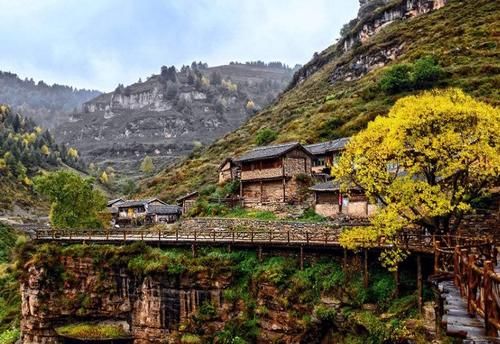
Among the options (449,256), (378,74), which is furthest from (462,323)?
(378,74)

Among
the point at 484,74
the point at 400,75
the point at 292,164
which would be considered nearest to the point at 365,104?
the point at 400,75

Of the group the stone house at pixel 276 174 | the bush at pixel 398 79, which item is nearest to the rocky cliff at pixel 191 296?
the stone house at pixel 276 174

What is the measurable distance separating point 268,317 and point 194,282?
26.0ft

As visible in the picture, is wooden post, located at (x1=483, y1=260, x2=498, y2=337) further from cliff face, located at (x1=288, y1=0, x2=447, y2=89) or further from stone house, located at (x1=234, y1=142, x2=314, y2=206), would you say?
cliff face, located at (x1=288, y1=0, x2=447, y2=89)

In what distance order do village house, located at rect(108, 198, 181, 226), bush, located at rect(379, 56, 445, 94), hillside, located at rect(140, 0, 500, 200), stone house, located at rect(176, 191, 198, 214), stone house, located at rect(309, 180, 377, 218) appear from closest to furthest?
stone house, located at rect(309, 180, 377, 218) → stone house, located at rect(176, 191, 198, 214) → village house, located at rect(108, 198, 181, 226) → hillside, located at rect(140, 0, 500, 200) → bush, located at rect(379, 56, 445, 94)

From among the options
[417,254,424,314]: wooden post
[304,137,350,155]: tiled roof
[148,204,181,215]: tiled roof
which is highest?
[304,137,350,155]: tiled roof

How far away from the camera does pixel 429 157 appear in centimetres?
2753

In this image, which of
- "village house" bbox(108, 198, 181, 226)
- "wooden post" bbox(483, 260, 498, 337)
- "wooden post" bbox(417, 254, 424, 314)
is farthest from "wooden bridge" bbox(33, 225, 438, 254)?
"village house" bbox(108, 198, 181, 226)

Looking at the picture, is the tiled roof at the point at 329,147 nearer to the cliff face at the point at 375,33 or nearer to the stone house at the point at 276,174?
the stone house at the point at 276,174

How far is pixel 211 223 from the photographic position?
54406 mm

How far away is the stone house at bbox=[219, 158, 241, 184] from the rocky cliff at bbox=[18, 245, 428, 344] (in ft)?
97.1

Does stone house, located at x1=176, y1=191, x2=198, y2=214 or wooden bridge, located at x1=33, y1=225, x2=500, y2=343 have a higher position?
stone house, located at x1=176, y1=191, x2=198, y2=214

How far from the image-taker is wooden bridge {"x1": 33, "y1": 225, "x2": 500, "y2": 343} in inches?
424

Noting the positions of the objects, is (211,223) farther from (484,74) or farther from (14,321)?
(484,74)
